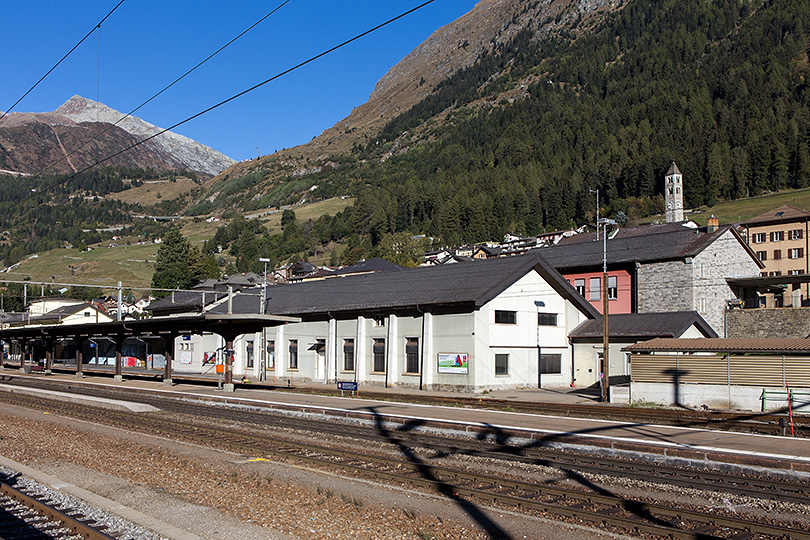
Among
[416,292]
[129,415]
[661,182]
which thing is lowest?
[129,415]

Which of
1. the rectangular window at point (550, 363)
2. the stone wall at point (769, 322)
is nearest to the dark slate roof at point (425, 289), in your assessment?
the rectangular window at point (550, 363)

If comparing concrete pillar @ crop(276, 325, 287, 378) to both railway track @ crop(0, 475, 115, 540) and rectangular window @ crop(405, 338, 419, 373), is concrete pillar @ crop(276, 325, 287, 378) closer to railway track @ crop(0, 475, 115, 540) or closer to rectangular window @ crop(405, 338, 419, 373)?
rectangular window @ crop(405, 338, 419, 373)

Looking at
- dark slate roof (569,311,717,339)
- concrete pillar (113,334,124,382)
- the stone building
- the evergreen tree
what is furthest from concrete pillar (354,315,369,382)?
the evergreen tree

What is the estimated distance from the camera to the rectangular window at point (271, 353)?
5065 cm

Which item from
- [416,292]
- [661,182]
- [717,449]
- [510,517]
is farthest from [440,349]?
[661,182]

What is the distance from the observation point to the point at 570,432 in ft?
63.4

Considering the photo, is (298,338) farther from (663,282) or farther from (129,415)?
(663,282)

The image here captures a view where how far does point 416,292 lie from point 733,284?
25632 mm

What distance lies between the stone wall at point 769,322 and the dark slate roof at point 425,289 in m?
11.8

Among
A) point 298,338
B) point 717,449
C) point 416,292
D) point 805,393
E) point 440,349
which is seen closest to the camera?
point 717,449

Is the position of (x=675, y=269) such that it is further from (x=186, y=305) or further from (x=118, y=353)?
(x=186, y=305)

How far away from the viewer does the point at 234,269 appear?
183m

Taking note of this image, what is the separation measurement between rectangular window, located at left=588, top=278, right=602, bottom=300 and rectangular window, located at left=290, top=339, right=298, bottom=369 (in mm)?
23184

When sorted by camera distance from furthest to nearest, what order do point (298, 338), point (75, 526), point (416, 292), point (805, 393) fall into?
point (298, 338), point (416, 292), point (805, 393), point (75, 526)
